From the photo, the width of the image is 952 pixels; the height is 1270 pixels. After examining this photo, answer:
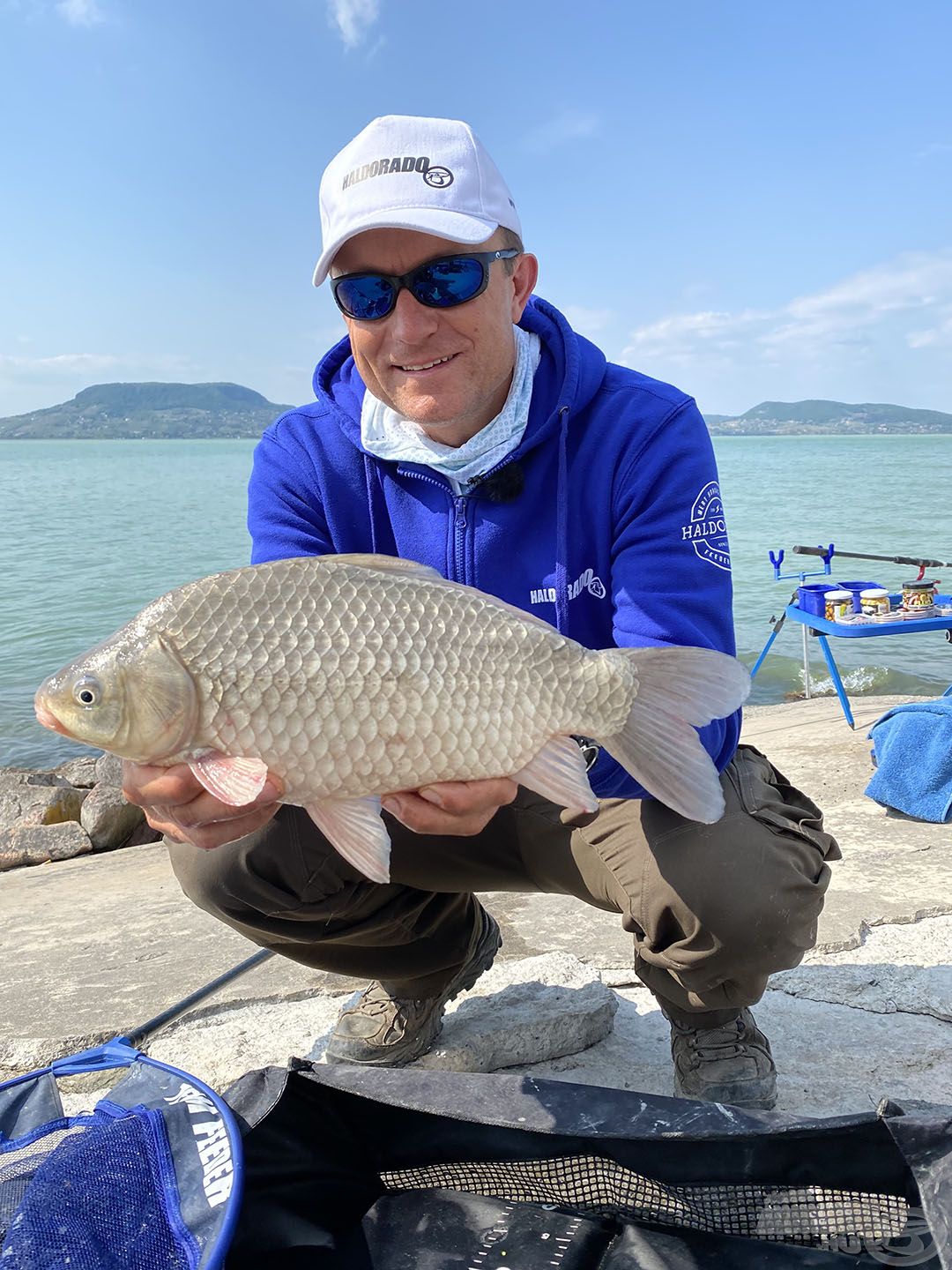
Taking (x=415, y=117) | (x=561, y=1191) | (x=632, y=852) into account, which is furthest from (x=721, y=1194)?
(x=415, y=117)

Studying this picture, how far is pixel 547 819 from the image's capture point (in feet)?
6.48

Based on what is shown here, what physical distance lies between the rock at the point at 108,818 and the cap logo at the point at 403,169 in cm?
384

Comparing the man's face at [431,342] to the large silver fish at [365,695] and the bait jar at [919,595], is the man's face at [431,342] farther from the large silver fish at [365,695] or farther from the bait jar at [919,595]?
the bait jar at [919,595]

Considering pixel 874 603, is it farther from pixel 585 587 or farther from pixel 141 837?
pixel 141 837

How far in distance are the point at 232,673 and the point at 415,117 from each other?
1219 millimetres

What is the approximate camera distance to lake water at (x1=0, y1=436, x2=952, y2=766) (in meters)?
8.98

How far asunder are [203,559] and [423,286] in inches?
685

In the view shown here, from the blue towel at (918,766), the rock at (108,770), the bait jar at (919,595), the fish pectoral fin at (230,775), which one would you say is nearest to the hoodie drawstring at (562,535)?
the fish pectoral fin at (230,775)

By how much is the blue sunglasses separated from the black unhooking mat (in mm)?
1376

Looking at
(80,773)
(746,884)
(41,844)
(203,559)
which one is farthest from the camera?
(203,559)

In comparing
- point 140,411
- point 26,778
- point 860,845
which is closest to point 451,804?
point 860,845

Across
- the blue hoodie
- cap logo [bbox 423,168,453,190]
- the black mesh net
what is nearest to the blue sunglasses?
cap logo [bbox 423,168,453,190]

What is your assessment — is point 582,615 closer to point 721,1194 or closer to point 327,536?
point 327,536

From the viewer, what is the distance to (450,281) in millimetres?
1944
